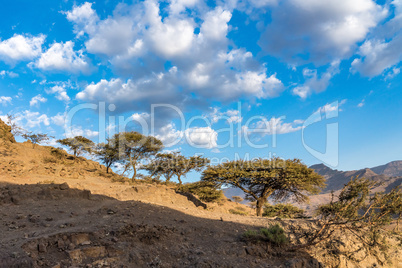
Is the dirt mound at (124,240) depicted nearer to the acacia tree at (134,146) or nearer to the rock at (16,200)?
the rock at (16,200)

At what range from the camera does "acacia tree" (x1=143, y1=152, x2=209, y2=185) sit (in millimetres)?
34062

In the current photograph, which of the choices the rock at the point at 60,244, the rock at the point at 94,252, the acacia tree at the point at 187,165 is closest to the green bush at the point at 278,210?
the acacia tree at the point at 187,165

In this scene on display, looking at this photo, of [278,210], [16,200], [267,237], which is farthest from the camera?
[278,210]

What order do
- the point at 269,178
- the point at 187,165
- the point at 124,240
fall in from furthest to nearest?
the point at 187,165 → the point at 269,178 → the point at 124,240

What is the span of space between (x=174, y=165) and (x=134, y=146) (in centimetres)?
621

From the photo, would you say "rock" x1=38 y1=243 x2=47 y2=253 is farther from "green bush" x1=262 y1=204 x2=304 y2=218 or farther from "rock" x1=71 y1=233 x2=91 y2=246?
"green bush" x1=262 y1=204 x2=304 y2=218

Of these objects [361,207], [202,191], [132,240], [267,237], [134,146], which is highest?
[134,146]

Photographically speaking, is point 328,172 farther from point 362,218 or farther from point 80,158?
point 362,218

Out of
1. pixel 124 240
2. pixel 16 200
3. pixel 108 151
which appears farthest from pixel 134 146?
pixel 124 240

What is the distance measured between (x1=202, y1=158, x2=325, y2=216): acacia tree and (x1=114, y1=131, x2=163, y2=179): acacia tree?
50.0ft

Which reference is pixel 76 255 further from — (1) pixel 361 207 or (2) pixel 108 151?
(2) pixel 108 151

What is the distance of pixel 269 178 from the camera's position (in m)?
20.2

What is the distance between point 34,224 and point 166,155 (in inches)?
1128

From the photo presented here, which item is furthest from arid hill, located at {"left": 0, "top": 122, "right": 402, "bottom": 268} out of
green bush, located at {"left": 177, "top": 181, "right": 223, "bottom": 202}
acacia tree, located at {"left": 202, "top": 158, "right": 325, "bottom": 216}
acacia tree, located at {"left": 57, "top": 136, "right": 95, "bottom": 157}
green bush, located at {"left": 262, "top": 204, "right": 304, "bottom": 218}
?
acacia tree, located at {"left": 57, "top": 136, "right": 95, "bottom": 157}
